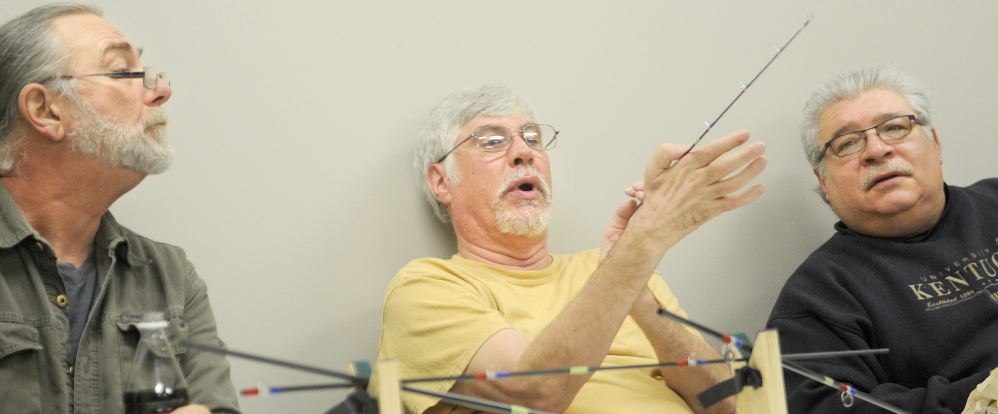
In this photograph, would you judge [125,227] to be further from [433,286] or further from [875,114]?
[875,114]

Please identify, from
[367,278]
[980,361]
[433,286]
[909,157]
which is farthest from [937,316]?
[367,278]

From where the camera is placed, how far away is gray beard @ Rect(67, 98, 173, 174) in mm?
1691

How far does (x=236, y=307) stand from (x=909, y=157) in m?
1.80

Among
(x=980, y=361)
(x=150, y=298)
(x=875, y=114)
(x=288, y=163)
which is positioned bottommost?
(x=980, y=361)

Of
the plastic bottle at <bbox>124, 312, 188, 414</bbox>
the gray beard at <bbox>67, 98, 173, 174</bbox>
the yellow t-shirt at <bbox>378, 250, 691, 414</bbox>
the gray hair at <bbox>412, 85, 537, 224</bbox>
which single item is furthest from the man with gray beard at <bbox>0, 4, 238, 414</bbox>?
the gray hair at <bbox>412, 85, 537, 224</bbox>

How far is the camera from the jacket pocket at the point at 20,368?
4.86ft

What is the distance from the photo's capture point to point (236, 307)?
2.03m

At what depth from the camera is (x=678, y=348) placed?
184 cm

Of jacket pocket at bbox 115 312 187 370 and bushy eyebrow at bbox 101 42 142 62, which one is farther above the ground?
bushy eyebrow at bbox 101 42 142 62

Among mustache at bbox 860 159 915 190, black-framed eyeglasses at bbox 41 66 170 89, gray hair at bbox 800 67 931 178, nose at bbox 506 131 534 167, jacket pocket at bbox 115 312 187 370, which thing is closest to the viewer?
jacket pocket at bbox 115 312 187 370

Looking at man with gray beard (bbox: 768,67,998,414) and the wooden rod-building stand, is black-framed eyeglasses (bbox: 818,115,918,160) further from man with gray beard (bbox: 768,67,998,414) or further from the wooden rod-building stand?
the wooden rod-building stand

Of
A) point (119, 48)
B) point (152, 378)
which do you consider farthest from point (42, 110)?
point (152, 378)

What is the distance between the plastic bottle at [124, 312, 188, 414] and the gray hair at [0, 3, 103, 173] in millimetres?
543

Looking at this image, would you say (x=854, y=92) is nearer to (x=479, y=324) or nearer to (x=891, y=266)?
(x=891, y=266)
